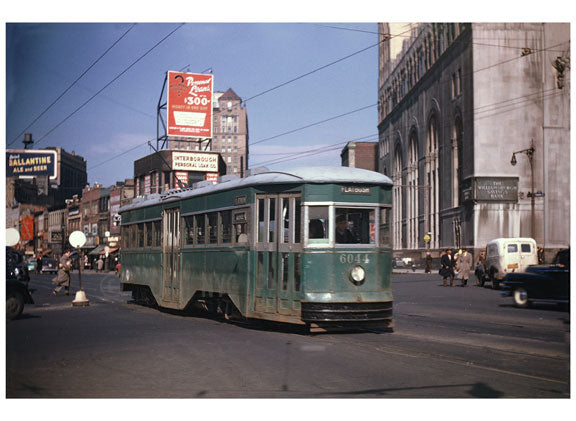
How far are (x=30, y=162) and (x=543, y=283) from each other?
1217cm

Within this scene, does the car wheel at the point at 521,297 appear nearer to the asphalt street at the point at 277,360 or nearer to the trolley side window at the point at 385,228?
the asphalt street at the point at 277,360

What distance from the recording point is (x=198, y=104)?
4072cm

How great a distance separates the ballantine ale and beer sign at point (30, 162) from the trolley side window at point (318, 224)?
13.5 feet

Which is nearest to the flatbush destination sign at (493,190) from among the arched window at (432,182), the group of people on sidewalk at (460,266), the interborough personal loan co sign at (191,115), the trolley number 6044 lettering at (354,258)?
the group of people on sidewalk at (460,266)

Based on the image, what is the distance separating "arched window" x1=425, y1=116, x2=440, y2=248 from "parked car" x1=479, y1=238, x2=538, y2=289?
2446 centimetres

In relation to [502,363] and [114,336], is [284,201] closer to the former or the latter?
[114,336]

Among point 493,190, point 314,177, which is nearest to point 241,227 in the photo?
point 314,177

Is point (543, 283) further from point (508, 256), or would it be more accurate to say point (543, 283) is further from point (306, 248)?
point (508, 256)

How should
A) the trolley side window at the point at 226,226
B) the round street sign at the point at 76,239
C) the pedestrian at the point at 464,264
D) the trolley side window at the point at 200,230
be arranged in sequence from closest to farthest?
the trolley side window at the point at 226,226 < the trolley side window at the point at 200,230 < the round street sign at the point at 76,239 < the pedestrian at the point at 464,264

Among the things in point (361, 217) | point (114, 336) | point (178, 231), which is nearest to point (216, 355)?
point (114, 336)

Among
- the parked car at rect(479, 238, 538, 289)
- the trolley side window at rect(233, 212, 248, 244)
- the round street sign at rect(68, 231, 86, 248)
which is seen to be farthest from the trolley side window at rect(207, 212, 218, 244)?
the parked car at rect(479, 238, 538, 289)

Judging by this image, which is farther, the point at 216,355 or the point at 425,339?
the point at 425,339

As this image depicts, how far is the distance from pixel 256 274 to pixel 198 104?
3044 cm

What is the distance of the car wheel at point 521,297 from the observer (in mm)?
17609
